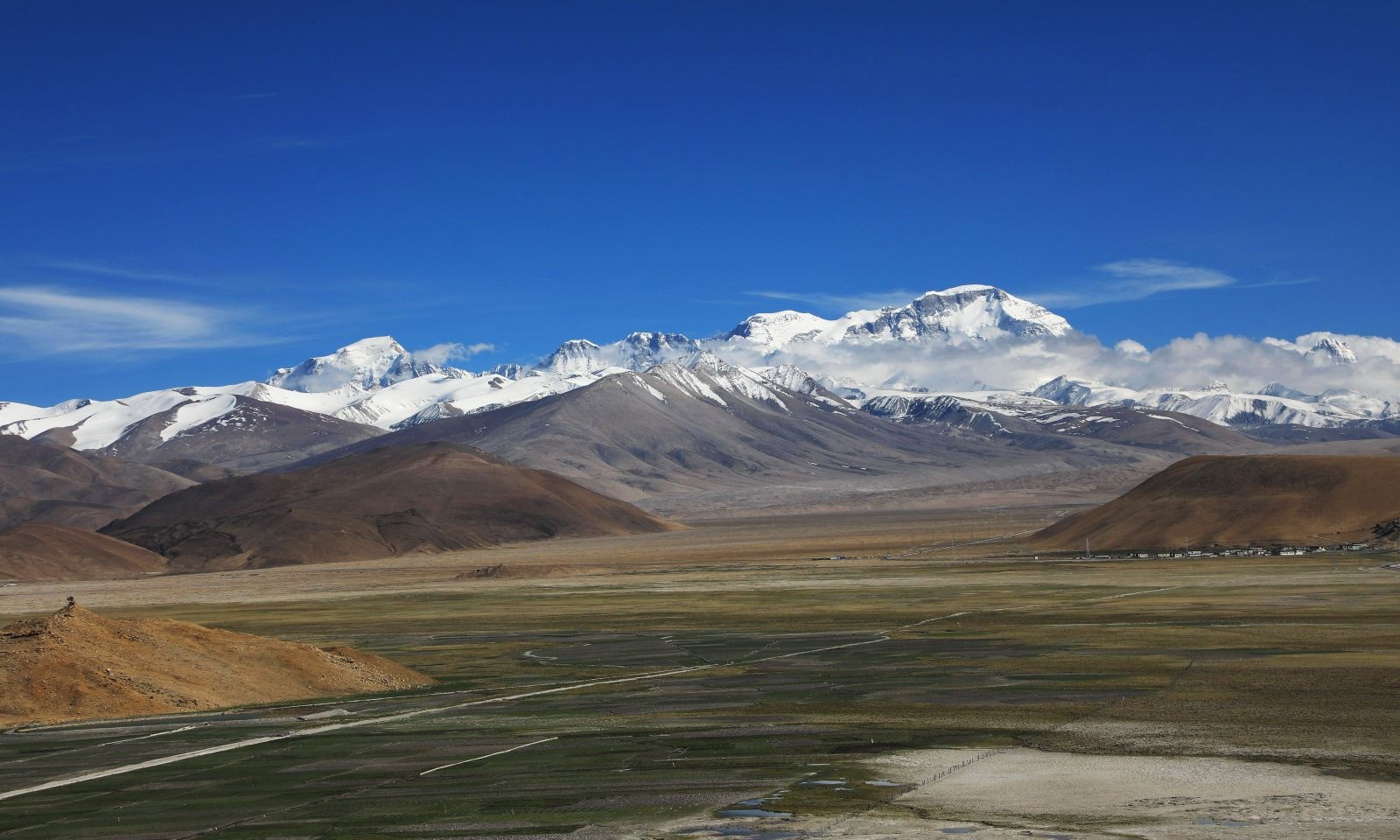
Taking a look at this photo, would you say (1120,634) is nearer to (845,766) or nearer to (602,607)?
(845,766)

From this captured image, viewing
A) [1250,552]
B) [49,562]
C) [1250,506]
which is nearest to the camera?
[1250,552]

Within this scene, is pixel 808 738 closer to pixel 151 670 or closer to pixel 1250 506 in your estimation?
pixel 151 670

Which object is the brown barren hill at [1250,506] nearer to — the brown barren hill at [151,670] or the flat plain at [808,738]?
the flat plain at [808,738]

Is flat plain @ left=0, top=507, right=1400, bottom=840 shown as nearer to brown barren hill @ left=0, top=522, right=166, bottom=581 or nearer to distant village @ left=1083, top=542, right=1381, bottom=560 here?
distant village @ left=1083, top=542, right=1381, bottom=560

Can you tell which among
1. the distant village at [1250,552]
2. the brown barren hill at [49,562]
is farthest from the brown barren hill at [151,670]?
the brown barren hill at [49,562]

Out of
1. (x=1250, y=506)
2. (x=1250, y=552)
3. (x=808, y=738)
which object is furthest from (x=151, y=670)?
(x=1250, y=506)
